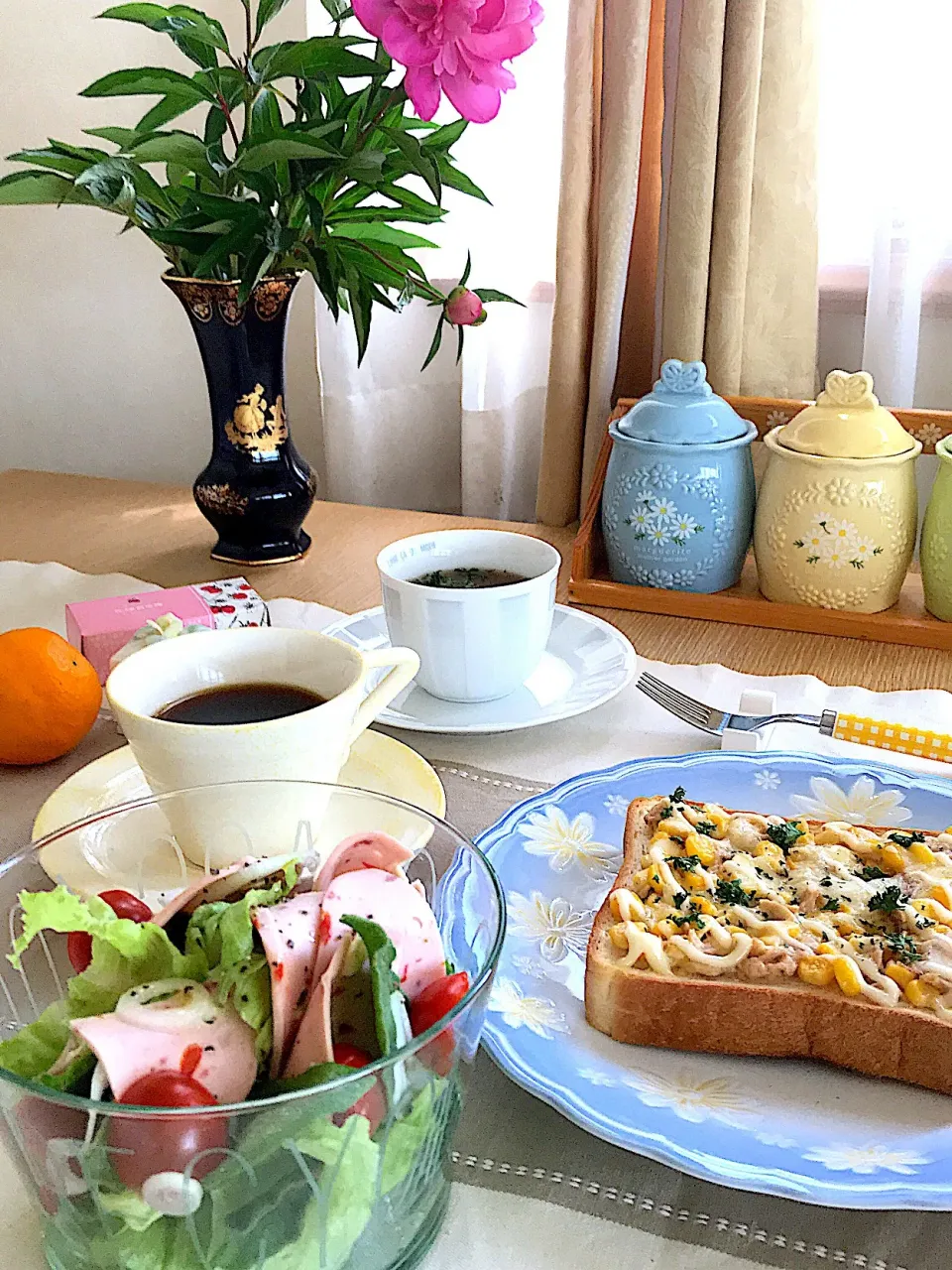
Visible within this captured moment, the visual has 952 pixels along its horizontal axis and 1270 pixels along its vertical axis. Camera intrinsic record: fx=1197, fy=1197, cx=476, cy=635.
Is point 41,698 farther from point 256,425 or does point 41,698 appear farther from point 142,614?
point 256,425

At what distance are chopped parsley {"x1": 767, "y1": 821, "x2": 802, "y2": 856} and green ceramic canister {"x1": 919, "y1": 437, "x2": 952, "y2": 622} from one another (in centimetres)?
49

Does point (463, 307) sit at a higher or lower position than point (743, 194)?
lower

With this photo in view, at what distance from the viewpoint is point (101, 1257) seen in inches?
16.7

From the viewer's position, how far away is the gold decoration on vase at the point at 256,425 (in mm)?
Answer: 1219

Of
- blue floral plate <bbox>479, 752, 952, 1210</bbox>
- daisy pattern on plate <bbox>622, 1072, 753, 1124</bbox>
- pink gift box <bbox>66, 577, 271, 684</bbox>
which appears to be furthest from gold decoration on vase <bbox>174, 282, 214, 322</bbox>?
daisy pattern on plate <bbox>622, 1072, 753, 1124</bbox>

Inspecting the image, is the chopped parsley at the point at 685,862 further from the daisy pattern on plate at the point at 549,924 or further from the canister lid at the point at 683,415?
the canister lid at the point at 683,415

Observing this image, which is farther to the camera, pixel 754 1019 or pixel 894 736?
pixel 894 736

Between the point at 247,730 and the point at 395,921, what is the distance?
212 millimetres

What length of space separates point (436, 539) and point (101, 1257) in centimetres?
65

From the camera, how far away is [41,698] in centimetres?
83

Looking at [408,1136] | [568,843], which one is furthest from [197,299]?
[408,1136]

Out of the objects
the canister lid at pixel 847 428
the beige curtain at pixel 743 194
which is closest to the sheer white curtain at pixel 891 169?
the beige curtain at pixel 743 194

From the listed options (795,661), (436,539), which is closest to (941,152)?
(795,661)

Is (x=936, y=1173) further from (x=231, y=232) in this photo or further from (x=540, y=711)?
(x=231, y=232)
